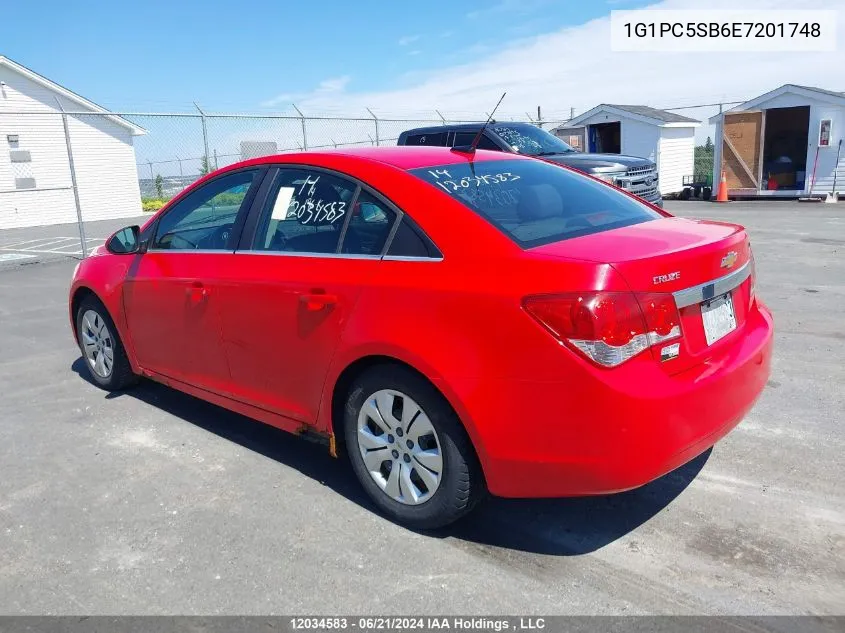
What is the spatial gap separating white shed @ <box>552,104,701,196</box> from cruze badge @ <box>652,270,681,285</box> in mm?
21970

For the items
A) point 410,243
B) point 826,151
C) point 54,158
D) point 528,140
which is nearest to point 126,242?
point 410,243

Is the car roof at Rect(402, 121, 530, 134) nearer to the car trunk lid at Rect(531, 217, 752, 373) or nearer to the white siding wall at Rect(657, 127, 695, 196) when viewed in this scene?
the car trunk lid at Rect(531, 217, 752, 373)

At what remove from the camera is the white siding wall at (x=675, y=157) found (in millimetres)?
23641

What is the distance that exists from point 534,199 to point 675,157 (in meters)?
23.0

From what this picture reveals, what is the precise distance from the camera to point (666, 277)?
266 cm

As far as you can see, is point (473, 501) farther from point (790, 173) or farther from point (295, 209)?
point (790, 173)

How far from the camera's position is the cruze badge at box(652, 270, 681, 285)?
2621 mm

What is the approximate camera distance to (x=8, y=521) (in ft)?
11.2

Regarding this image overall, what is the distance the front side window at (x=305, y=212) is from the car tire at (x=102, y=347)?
5.91 ft

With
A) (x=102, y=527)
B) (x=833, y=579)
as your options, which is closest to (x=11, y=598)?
(x=102, y=527)

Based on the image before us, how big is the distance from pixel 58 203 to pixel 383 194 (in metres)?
25.5

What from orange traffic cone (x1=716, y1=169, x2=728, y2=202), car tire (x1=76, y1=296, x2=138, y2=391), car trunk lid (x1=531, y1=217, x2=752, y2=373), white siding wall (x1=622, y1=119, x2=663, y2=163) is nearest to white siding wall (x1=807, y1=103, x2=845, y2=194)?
orange traffic cone (x1=716, y1=169, x2=728, y2=202)

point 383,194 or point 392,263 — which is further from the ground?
point 383,194

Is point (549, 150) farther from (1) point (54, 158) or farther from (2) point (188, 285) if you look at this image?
(1) point (54, 158)
